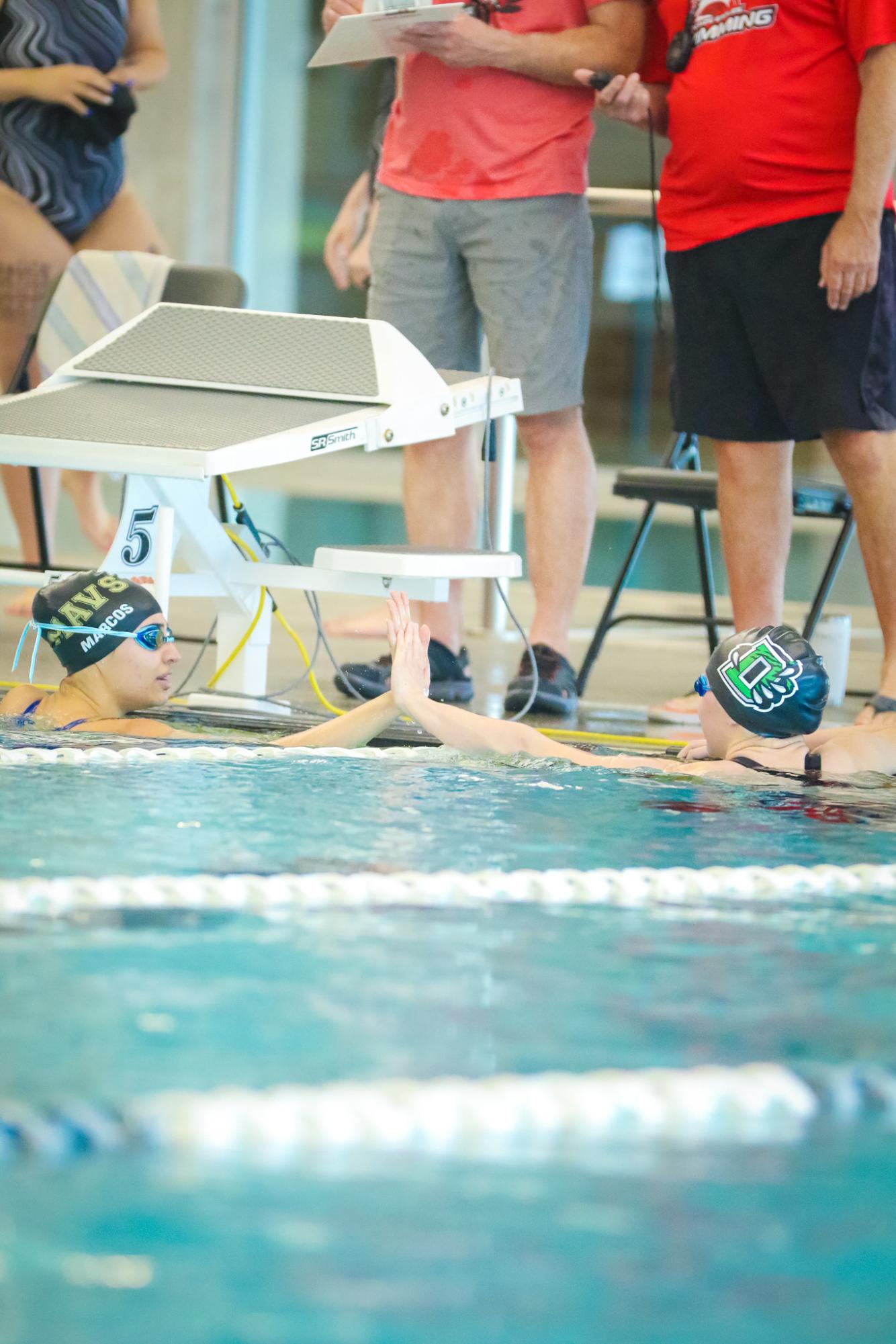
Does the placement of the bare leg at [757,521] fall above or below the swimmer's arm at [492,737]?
above

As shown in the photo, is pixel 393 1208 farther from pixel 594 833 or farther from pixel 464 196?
pixel 464 196

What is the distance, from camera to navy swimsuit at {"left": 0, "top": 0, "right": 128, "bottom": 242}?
491cm

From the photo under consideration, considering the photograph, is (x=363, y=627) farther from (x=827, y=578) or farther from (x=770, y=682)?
(x=770, y=682)

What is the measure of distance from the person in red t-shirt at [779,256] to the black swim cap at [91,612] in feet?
3.88

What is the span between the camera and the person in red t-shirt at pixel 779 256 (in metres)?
2.99

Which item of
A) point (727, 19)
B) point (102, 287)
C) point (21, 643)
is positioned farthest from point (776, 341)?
point (102, 287)

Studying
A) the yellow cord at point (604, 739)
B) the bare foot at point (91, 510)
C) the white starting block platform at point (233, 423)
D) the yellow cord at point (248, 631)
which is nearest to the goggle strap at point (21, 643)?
the white starting block platform at point (233, 423)

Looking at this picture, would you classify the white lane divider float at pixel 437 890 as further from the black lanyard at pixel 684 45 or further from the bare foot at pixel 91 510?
the bare foot at pixel 91 510

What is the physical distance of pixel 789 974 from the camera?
154 cm

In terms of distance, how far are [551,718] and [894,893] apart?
1.56m

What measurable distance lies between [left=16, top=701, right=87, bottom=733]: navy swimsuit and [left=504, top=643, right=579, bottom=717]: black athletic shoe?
3.06ft

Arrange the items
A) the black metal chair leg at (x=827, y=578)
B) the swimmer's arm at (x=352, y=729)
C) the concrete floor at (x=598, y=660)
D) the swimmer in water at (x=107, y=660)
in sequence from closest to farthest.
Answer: the swimmer's arm at (x=352, y=729) → the swimmer in water at (x=107, y=660) → the concrete floor at (x=598, y=660) → the black metal chair leg at (x=827, y=578)

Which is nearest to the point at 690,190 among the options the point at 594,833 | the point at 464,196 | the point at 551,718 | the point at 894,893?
the point at 464,196

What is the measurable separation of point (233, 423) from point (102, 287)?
173 cm
